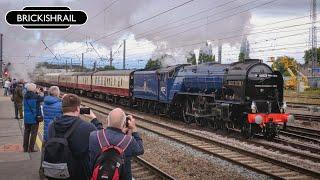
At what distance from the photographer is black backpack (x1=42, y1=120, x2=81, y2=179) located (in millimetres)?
4789

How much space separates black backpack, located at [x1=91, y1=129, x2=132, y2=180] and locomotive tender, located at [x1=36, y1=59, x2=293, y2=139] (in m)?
11.2

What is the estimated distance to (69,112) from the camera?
5031mm

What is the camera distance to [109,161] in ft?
14.3

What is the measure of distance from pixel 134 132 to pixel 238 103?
38.6ft

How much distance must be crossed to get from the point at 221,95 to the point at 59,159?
533 inches

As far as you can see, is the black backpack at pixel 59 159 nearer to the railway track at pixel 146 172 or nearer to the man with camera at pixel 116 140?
the man with camera at pixel 116 140

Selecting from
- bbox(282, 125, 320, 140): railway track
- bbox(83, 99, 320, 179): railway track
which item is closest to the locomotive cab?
bbox(282, 125, 320, 140): railway track

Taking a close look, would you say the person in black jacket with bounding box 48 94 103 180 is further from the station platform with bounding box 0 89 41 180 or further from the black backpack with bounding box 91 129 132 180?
the station platform with bounding box 0 89 41 180

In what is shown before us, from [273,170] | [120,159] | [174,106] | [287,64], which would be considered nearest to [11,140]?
[273,170]

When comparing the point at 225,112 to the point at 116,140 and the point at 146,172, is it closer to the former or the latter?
the point at 146,172

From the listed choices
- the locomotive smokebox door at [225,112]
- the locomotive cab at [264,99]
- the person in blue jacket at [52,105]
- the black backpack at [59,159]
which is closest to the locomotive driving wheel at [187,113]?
the locomotive smokebox door at [225,112]

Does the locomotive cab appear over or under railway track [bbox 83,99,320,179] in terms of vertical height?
over

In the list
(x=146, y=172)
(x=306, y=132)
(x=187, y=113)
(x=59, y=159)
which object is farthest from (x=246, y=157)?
(x=187, y=113)

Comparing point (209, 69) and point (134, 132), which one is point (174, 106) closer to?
point (209, 69)
